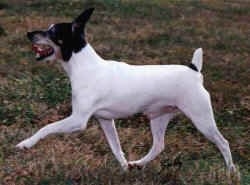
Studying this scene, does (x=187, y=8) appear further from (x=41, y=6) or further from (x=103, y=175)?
(x=103, y=175)

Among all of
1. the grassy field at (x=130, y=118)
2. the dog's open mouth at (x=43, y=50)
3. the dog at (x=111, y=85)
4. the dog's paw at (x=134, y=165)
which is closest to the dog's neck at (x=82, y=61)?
the dog at (x=111, y=85)

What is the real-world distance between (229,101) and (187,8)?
14.7m

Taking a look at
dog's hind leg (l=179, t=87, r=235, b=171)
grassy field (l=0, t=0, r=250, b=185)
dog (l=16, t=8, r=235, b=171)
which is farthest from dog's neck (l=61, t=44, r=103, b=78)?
dog's hind leg (l=179, t=87, r=235, b=171)

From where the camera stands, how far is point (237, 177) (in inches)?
315

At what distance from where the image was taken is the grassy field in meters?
7.86

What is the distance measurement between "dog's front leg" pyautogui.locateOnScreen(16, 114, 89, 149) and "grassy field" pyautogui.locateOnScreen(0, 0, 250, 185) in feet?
0.77

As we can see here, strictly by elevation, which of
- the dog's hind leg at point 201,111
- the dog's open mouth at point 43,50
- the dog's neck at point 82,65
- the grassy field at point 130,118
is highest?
the dog's open mouth at point 43,50

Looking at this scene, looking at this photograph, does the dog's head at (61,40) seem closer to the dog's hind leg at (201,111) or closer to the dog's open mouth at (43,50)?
the dog's open mouth at (43,50)

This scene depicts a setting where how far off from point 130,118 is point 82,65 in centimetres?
300

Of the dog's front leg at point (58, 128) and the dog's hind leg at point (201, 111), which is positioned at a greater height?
the dog's front leg at point (58, 128)

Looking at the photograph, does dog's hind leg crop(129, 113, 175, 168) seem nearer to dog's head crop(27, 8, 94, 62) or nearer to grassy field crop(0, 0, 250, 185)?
grassy field crop(0, 0, 250, 185)

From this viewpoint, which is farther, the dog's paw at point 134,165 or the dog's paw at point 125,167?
the dog's paw at point 134,165

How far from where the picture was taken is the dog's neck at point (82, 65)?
8.08 m

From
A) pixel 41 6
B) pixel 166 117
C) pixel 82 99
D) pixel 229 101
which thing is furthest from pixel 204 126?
pixel 41 6
